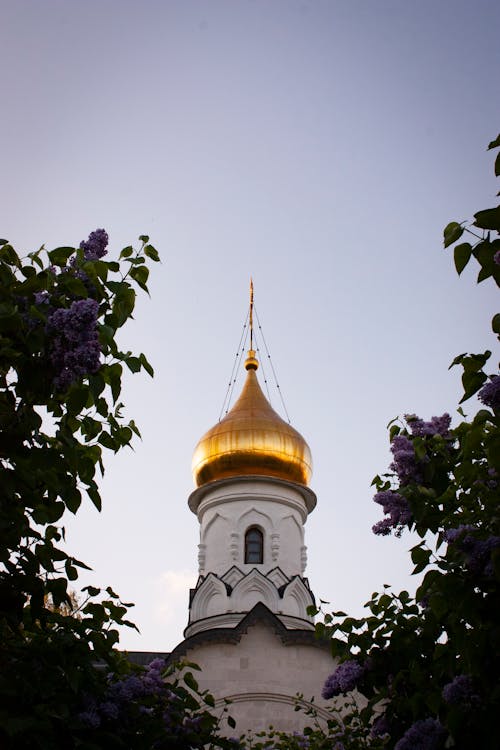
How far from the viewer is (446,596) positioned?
3623 mm

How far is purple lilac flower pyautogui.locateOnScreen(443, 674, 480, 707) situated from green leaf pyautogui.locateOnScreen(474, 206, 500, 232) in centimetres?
201

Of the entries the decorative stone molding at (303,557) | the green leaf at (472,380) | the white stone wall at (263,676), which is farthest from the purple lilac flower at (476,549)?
the decorative stone molding at (303,557)

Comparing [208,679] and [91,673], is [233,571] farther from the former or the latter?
[91,673]

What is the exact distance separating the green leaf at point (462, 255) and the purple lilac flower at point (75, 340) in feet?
5.12

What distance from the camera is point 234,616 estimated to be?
14695 mm

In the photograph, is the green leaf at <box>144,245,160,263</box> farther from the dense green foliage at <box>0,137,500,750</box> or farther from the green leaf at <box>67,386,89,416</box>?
the green leaf at <box>67,386,89,416</box>

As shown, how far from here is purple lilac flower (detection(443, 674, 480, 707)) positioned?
3.60 meters

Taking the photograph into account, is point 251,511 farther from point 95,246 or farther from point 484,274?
point 484,274

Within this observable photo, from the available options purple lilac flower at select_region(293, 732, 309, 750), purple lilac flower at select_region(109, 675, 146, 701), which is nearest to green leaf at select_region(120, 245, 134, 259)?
purple lilac flower at select_region(109, 675, 146, 701)

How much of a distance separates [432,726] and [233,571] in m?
11.9

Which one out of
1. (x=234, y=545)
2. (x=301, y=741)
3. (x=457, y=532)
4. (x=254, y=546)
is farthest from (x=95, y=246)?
(x=254, y=546)

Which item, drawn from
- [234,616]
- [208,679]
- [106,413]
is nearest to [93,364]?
[106,413]

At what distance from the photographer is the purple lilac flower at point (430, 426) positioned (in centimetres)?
492

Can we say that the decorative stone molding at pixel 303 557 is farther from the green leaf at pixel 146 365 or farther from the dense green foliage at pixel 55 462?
the green leaf at pixel 146 365
